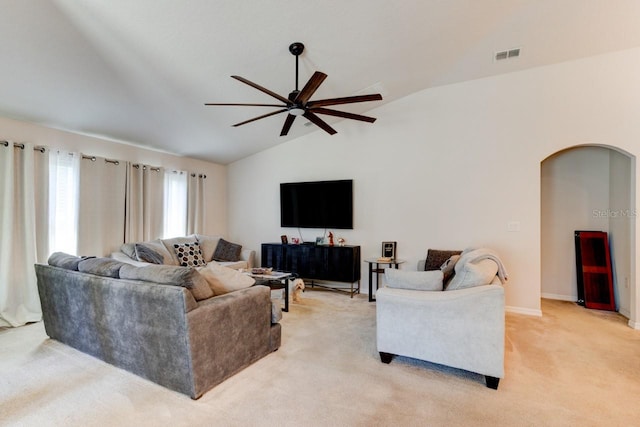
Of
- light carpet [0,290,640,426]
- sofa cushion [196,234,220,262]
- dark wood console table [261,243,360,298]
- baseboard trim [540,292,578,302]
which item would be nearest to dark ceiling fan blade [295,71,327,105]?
light carpet [0,290,640,426]

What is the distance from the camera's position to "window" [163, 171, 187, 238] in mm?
5699

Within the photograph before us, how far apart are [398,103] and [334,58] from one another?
6.45ft

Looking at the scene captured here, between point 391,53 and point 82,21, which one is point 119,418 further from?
point 391,53

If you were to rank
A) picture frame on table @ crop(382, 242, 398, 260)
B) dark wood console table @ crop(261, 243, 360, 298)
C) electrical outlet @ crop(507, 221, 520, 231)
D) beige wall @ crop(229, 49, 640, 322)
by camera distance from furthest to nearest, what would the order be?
dark wood console table @ crop(261, 243, 360, 298) < picture frame on table @ crop(382, 242, 398, 260) < electrical outlet @ crop(507, 221, 520, 231) < beige wall @ crop(229, 49, 640, 322)

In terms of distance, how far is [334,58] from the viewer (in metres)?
3.48

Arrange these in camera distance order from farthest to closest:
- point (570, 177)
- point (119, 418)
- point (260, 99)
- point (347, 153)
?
point (347, 153) < point (570, 177) < point (260, 99) < point (119, 418)

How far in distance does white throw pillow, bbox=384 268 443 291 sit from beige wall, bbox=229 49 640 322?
2105mm

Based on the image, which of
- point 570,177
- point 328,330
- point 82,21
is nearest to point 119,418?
point 328,330

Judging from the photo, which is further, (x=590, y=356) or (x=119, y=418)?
(x=590, y=356)

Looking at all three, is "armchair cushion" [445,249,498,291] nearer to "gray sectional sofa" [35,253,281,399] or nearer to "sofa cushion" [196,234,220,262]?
"gray sectional sofa" [35,253,281,399]

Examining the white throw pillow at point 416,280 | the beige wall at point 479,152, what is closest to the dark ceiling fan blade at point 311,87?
the white throw pillow at point 416,280

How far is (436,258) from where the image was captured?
459 cm

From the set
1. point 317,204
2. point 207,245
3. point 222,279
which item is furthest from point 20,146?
point 317,204

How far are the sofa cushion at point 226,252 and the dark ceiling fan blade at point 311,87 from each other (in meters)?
3.80
